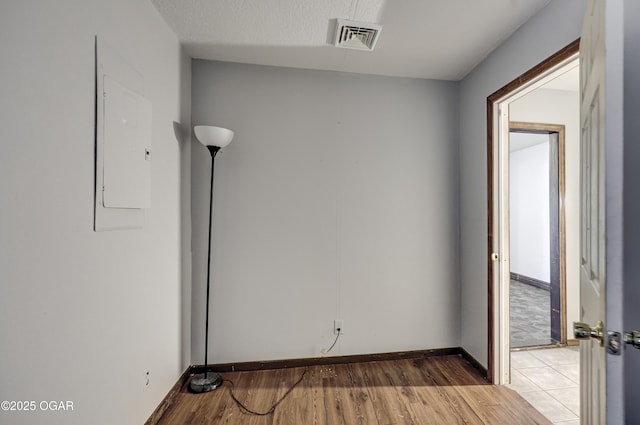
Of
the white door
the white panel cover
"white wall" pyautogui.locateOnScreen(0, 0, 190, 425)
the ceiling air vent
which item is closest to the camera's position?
the white door

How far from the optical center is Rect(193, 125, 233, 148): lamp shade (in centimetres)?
204

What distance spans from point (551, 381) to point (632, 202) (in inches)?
71.2

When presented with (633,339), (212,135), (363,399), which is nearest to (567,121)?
(633,339)

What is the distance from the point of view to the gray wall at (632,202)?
1116 millimetres

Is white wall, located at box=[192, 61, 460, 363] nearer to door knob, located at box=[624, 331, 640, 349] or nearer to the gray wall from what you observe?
the gray wall

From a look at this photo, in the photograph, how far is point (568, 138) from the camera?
2.96 metres

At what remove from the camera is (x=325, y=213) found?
248 centimetres

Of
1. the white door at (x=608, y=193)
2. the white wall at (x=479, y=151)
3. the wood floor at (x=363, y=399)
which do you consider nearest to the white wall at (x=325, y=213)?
the white wall at (x=479, y=151)

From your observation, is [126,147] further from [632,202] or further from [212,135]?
[632,202]

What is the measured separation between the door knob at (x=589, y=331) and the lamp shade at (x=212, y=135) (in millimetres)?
2136

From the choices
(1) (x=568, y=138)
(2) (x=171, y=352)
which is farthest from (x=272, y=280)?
(1) (x=568, y=138)

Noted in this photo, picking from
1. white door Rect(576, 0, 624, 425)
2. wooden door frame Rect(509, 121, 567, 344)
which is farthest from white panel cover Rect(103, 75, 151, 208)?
wooden door frame Rect(509, 121, 567, 344)

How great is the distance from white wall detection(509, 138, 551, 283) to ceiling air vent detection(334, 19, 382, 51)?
158 inches

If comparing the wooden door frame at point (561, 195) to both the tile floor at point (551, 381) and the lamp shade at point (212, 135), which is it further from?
the lamp shade at point (212, 135)
